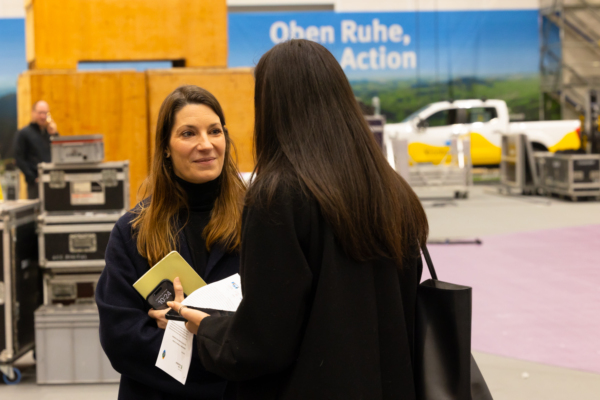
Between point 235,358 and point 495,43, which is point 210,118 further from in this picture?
point 495,43

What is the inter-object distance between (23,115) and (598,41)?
1975 cm

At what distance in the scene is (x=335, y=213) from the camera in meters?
1.36

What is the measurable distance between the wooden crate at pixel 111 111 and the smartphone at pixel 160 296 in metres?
3.91

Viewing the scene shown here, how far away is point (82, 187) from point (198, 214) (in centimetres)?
258

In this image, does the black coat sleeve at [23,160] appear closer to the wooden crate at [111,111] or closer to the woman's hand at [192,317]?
the wooden crate at [111,111]

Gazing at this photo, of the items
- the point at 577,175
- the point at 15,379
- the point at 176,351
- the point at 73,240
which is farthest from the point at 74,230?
the point at 577,175

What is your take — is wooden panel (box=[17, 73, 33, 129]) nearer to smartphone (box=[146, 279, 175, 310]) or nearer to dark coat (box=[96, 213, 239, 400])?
dark coat (box=[96, 213, 239, 400])

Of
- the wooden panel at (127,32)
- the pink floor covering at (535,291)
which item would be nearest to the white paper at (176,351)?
the pink floor covering at (535,291)

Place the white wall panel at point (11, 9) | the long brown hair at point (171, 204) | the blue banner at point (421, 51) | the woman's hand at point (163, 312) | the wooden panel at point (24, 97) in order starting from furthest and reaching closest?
the blue banner at point (421, 51) → the white wall panel at point (11, 9) → the wooden panel at point (24, 97) → the long brown hair at point (171, 204) → the woman's hand at point (163, 312)

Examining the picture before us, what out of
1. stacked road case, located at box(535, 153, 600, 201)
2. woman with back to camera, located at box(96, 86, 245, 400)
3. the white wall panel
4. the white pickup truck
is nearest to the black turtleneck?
woman with back to camera, located at box(96, 86, 245, 400)

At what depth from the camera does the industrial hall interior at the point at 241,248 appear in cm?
138

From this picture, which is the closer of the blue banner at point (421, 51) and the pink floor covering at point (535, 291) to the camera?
the pink floor covering at point (535, 291)

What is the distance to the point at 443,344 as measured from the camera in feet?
5.07

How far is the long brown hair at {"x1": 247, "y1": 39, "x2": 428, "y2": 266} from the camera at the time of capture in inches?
54.3
